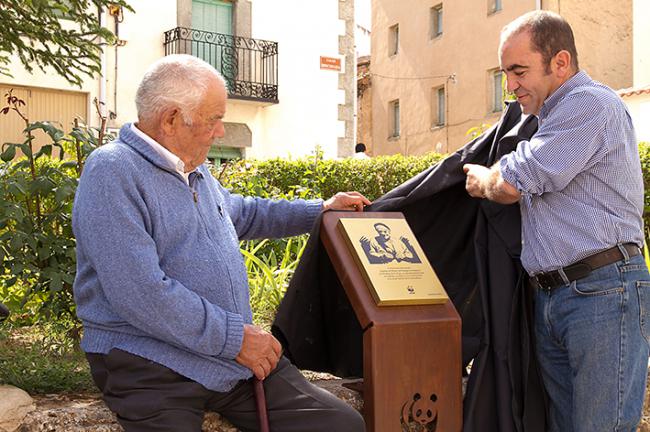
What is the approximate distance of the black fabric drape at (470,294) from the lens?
3.19 m

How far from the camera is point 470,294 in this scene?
3639 millimetres

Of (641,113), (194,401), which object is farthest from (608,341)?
(641,113)

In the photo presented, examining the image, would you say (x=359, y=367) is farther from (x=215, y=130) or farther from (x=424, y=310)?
(x=215, y=130)

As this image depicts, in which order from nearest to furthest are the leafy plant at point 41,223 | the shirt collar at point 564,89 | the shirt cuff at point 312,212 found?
the shirt collar at point 564,89 → the shirt cuff at point 312,212 → the leafy plant at point 41,223

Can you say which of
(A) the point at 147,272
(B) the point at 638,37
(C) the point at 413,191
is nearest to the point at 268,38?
(B) the point at 638,37

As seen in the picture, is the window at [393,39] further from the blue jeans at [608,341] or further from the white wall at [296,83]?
the blue jeans at [608,341]

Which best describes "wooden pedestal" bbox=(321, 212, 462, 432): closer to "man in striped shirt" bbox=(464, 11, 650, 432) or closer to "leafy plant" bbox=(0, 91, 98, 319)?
"man in striped shirt" bbox=(464, 11, 650, 432)

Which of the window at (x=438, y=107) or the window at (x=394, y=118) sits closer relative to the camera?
the window at (x=438, y=107)

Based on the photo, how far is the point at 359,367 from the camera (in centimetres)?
354

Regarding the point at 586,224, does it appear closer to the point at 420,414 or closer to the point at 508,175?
the point at 508,175

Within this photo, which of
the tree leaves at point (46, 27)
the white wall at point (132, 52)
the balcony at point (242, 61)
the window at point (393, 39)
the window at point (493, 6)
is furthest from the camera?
the window at point (393, 39)

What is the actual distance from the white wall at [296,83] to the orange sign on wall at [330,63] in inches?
3.5

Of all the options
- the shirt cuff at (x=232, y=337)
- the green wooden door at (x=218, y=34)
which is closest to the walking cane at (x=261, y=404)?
the shirt cuff at (x=232, y=337)

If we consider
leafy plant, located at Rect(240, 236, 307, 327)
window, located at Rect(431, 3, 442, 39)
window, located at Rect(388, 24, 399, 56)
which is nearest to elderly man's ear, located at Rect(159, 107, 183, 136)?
leafy plant, located at Rect(240, 236, 307, 327)
